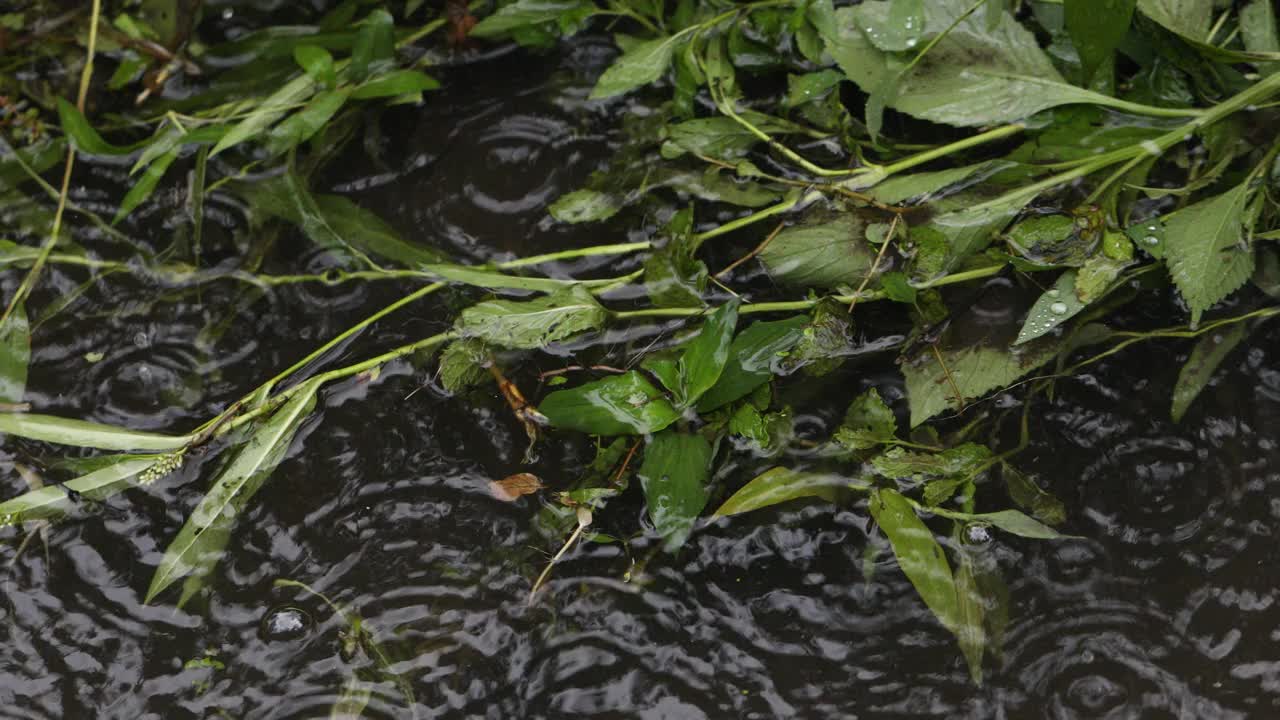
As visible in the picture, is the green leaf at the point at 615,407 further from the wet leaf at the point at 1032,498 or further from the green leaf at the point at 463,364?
the wet leaf at the point at 1032,498

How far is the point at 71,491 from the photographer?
183 cm

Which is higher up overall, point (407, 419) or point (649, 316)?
point (649, 316)

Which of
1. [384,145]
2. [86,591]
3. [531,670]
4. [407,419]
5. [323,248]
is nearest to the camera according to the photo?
[531,670]

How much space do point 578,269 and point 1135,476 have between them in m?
1.12

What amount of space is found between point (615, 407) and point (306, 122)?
A: 1029 mm

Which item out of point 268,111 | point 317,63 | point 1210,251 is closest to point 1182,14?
point 1210,251

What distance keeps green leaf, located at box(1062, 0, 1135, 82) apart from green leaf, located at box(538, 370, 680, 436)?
1.00m

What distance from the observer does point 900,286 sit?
5.67 feet

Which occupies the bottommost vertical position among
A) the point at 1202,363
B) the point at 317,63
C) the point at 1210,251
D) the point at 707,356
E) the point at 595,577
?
the point at 595,577

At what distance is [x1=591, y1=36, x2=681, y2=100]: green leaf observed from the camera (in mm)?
2082

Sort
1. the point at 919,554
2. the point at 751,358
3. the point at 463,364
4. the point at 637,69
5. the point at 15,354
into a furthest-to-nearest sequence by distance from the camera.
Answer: the point at 637,69, the point at 15,354, the point at 463,364, the point at 751,358, the point at 919,554

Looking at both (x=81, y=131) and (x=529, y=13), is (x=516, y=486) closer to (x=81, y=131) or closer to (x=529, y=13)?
(x=529, y=13)

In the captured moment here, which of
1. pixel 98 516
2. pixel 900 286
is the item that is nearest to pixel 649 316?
pixel 900 286

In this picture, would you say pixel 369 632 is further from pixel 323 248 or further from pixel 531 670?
pixel 323 248
